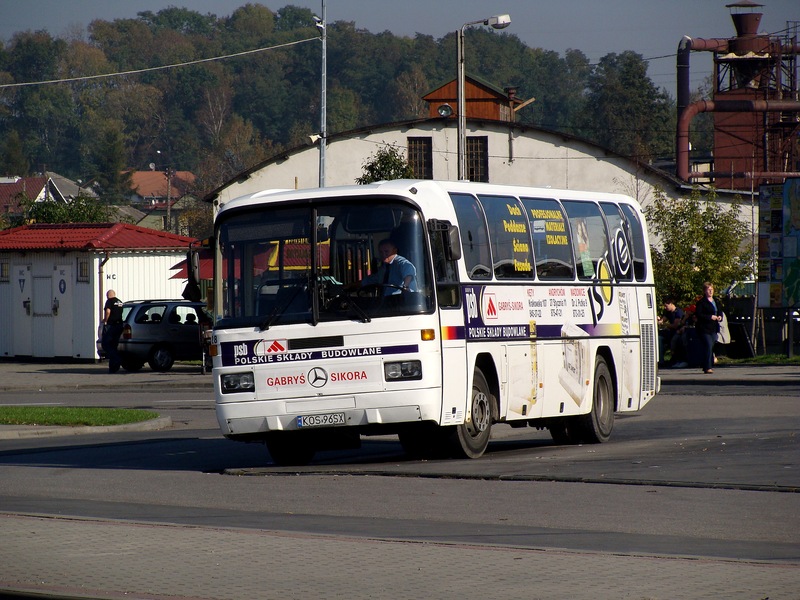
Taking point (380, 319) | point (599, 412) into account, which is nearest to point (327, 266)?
point (380, 319)

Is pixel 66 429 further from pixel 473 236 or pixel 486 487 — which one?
pixel 486 487

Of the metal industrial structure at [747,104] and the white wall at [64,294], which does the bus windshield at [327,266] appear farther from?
the metal industrial structure at [747,104]

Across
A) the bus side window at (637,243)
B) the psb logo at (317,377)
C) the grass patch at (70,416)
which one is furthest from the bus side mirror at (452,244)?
the grass patch at (70,416)

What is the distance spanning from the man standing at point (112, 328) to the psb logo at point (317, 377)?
831 inches

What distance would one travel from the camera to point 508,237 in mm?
14641

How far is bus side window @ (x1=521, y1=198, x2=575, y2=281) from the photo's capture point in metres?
15.2

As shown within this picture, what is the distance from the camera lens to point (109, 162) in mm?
152750

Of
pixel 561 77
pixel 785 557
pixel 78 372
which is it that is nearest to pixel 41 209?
pixel 78 372

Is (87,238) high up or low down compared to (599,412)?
up

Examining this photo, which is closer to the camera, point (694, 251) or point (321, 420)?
point (321, 420)

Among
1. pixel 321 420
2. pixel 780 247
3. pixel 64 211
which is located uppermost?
pixel 64 211

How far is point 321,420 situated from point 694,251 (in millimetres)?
25448

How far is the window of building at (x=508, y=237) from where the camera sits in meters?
14.4

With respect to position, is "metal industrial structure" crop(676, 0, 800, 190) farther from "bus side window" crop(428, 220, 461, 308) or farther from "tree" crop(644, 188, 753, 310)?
"bus side window" crop(428, 220, 461, 308)
